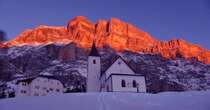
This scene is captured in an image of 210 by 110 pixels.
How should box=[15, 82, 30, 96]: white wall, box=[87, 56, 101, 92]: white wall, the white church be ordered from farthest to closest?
box=[15, 82, 30, 96]: white wall < box=[87, 56, 101, 92]: white wall < the white church

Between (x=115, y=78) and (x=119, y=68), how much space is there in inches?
151

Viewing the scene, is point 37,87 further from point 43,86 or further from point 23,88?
point 23,88

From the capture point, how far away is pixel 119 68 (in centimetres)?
4409

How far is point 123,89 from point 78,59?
154m

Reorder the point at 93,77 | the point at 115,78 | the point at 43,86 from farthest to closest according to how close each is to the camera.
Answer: the point at 43,86 → the point at 93,77 → the point at 115,78

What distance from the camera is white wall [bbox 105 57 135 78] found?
4362 centimetres

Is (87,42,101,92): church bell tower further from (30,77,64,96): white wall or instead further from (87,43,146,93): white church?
(30,77,64,96): white wall

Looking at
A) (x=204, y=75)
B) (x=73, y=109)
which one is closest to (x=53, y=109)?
(x=73, y=109)

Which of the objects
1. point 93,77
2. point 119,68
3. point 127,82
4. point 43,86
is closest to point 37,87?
point 43,86

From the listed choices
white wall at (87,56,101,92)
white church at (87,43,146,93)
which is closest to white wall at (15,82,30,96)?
white wall at (87,56,101,92)

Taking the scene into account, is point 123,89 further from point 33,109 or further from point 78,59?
point 78,59

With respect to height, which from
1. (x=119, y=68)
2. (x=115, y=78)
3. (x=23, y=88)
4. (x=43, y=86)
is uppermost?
(x=119, y=68)

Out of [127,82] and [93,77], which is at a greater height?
[93,77]

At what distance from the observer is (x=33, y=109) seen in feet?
47.2
